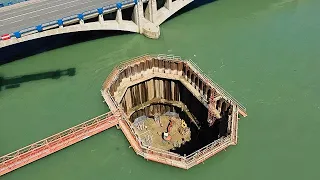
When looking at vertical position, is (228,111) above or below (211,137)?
above

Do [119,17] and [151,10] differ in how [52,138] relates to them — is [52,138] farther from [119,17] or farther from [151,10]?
[151,10]

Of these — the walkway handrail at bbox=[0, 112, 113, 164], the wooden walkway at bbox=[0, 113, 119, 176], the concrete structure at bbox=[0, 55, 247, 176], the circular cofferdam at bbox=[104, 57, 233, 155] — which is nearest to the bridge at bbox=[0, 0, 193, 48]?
the concrete structure at bbox=[0, 55, 247, 176]

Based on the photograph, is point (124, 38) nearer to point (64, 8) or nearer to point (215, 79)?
point (64, 8)

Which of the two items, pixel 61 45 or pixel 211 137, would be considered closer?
pixel 211 137

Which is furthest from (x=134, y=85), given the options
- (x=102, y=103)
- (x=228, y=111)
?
(x=228, y=111)

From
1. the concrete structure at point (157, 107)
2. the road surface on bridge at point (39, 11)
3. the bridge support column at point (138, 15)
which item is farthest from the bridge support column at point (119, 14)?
the concrete structure at point (157, 107)

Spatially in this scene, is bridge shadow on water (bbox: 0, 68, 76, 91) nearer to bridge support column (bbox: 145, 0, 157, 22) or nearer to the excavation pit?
the excavation pit
